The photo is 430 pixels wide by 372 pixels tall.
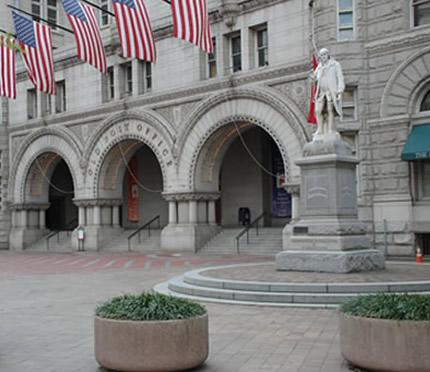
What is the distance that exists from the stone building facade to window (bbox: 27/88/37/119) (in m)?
0.11

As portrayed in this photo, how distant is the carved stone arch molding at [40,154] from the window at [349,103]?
18.1 metres

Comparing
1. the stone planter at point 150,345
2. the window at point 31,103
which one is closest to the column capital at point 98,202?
the window at point 31,103

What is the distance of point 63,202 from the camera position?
48969 millimetres

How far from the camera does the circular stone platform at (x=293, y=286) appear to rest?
12516 millimetres

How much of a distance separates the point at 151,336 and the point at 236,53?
82.3 feet

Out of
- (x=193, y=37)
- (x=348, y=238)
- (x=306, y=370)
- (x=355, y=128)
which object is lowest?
(x=306, y=370)

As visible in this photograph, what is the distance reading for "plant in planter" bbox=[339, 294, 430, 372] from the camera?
22.6 ft

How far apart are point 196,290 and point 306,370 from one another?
6681mm

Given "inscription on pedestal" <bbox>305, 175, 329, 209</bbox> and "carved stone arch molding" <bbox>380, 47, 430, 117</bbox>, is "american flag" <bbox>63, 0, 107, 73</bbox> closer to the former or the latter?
"carved stone arch molding" <bbox>380, 47, 430, 117</bbox>

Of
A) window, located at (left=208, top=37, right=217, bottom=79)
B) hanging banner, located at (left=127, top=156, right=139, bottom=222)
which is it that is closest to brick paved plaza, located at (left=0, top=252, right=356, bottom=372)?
window, located at (left=208, top=37, right=217, bottom=79)

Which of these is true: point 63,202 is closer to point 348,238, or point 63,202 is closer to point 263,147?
point 263,147

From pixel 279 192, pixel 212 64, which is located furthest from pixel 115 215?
pixel 212 64

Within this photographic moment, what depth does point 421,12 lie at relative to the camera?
23.8 m

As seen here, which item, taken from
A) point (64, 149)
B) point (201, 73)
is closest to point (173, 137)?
point (201, 73)
